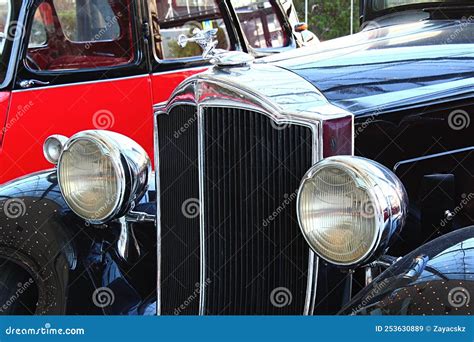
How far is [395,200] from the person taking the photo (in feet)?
7.14

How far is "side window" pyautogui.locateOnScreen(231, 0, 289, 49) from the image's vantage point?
6367 mm

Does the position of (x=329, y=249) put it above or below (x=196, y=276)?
above

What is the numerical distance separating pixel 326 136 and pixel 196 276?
74 centimetres

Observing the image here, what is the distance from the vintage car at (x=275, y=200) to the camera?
2205 millimetres

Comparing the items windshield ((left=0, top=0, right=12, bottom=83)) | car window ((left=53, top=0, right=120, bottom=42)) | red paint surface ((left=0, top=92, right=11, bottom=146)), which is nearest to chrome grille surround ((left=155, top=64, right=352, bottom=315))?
red paint surface ((left=0, top=92, right=11, bottom=146))

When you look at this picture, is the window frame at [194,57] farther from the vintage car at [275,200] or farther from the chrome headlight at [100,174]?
the chrome headlight at [100,174]

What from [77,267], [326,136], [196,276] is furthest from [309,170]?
[77,267]

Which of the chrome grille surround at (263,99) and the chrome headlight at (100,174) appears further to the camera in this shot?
the chrome headlight at (100,174)

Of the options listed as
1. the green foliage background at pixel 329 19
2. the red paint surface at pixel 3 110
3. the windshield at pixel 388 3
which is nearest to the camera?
the windshield at pixel 388 3

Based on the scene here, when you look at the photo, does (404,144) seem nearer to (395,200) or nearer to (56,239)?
(395,200)

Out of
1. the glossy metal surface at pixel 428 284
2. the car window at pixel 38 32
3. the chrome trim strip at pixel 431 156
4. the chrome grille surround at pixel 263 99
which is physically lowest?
the glossy metal surface at pixel 428 284

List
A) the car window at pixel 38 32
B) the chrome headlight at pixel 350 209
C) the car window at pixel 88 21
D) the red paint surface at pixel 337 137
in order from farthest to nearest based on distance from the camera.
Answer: the car window at pixel 88 21 < the car window at pixel 38 32 < the red paint surface at pixel 337 137 < the chrome headlight at pixel 350 209

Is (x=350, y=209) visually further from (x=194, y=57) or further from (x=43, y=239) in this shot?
(x=194, y=57)

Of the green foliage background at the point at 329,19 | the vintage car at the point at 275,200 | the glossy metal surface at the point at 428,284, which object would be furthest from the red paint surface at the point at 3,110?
the green foliage background at the point at 329,19
